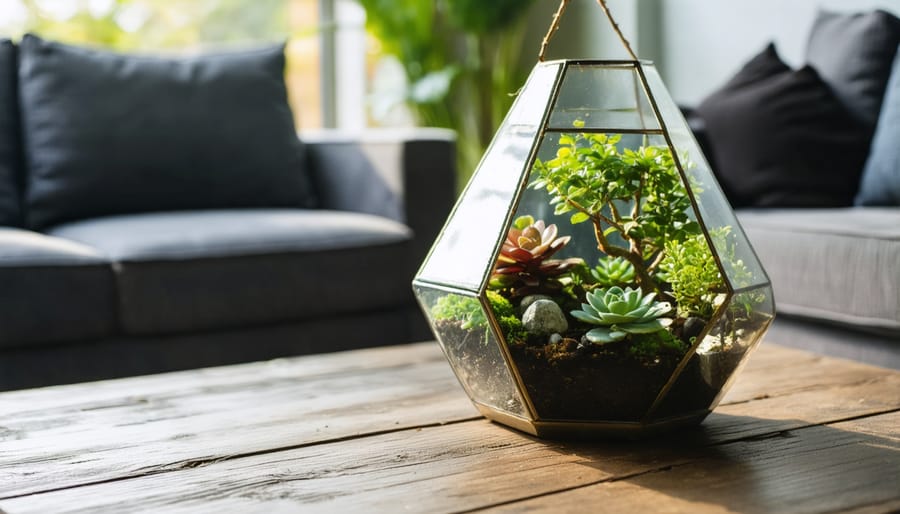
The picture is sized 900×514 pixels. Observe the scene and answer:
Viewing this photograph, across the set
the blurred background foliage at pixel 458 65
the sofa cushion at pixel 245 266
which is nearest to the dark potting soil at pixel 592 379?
the sofa cushion at pixel 245 266

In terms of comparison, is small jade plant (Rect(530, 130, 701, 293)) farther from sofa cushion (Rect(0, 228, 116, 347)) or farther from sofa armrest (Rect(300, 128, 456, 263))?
sofa armrest (Rect(300, 128, 456, 263))

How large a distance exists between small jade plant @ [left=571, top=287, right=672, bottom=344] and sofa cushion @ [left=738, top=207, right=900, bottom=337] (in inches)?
36.7

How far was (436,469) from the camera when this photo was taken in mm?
770

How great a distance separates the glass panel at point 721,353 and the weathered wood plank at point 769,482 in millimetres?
52

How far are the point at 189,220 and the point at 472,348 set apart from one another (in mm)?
1314

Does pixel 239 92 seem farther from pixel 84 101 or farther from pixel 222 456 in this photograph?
pixel 222 456

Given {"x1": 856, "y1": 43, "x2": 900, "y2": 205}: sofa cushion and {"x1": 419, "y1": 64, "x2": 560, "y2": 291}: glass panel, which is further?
{"x1": 856, "y1": 43, "x2": 900, "y2": 205}: sofa cushion

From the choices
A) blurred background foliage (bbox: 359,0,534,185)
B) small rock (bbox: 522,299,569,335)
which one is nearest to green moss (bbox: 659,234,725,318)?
small rock (bbox: 522,299,569,335)

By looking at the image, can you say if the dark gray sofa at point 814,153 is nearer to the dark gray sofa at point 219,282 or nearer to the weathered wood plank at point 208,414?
the dark gray sofa at point 219,282

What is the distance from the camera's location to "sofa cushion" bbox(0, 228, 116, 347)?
1.67 metres

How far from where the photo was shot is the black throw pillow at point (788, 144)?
2.10 metres

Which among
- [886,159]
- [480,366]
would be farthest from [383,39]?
[480,366]

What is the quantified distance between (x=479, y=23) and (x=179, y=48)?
1.42 metres

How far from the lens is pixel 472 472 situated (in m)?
0.76
